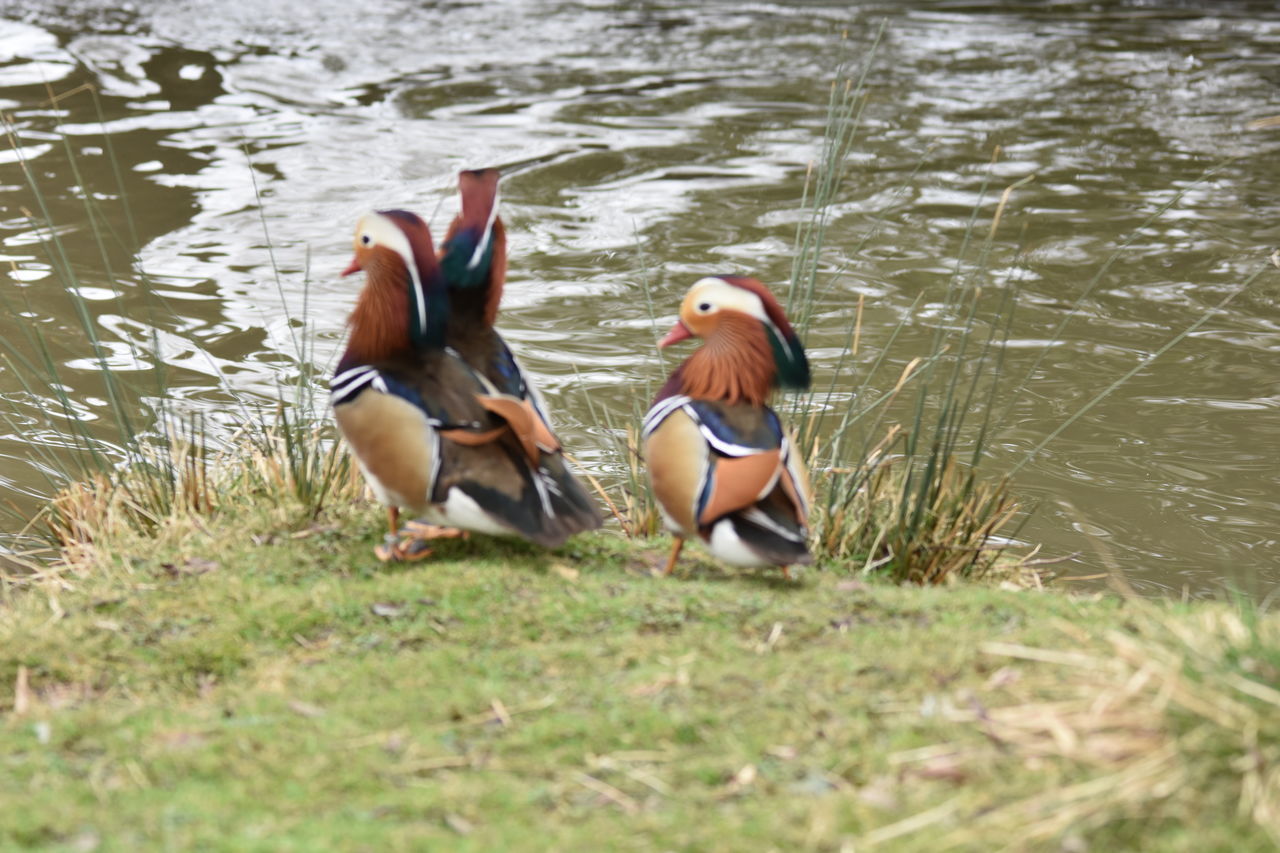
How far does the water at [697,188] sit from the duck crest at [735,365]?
84.6 inches

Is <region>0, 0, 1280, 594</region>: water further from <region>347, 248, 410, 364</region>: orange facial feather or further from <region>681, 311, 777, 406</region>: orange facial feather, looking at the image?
<region>681, 311, 777, 406</region>: orange facial feather

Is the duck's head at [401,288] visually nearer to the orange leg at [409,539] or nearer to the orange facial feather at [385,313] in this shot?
the orange facial feather at [385,313]

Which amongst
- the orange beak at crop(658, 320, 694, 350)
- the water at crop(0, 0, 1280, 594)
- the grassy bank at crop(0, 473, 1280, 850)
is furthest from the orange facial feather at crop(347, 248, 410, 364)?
the water at crop(0, 0, 1280, 594)

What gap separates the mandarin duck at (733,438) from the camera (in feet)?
13.1

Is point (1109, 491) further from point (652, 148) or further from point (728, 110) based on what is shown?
point (728, 110)

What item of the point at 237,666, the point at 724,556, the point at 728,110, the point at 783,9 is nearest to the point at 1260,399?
the point at 724,556

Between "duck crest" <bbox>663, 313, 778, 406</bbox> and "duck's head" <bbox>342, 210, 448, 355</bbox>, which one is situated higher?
"duck's head" <bbox>342, 210, 448, 355</bbox>

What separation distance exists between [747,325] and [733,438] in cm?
40

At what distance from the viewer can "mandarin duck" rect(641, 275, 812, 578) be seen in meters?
4.01

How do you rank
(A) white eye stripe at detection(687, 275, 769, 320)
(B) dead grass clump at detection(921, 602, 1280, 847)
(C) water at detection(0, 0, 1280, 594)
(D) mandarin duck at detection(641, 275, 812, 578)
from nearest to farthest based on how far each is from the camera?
1. (B) dead grass clump at detection(921, 602, 1280, 847)
2. (D) mandarin duck at detection(641, 275, 812, 578)
3. (A) white eye stripe at detection(687, 275, 769, 320)
4. (C) water at detection(0, 0, 1280, 594)

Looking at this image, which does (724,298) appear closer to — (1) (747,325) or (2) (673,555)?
(1) (747,325)

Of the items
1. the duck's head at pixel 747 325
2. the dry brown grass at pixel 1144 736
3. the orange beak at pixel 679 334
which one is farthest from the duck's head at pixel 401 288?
the dry brown grass at pixel 1144 736

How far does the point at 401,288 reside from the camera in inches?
169

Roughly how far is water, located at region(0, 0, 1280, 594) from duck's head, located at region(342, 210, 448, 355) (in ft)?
4.88
